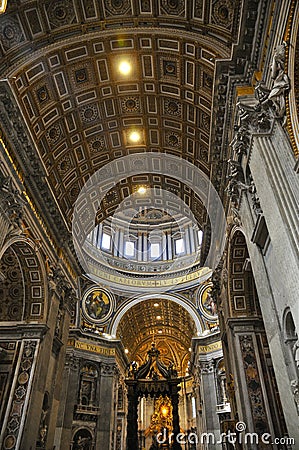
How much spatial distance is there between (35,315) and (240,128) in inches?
375

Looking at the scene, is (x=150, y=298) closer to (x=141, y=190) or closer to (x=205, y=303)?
(x=205, y=303)

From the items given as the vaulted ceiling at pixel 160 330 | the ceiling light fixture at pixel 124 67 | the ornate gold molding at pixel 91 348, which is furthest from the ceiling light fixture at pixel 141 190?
the vaulted ceiling at pixel 160 330

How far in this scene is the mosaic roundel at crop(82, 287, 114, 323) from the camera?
24.5 meters

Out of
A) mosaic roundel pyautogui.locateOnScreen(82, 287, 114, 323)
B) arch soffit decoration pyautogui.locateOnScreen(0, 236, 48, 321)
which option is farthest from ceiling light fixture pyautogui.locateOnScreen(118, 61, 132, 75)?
mosaic roundel pyautogui.locateOnScreen(82, 287, 114, 323)

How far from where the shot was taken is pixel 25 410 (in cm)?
1062

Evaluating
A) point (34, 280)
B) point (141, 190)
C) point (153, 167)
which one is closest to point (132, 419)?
point (34, 280)

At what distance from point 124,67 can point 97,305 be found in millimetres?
17562

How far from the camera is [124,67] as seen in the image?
11.8 meters

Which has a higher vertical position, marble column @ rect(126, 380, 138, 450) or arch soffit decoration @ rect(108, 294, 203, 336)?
arch soffit decoration @ rect(108, 294, 203, 336)

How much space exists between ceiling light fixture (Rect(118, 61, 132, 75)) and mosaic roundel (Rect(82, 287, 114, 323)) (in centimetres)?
1648

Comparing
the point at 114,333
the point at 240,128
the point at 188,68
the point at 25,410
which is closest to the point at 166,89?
the point at 188,68

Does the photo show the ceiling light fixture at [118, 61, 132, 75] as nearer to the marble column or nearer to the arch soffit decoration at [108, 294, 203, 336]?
the marble column

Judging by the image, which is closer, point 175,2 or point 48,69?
point 175,2

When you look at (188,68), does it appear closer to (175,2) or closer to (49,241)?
(175,2)
